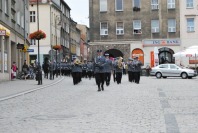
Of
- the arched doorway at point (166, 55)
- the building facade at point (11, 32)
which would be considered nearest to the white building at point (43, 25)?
the arched doorway at point (166, 55)

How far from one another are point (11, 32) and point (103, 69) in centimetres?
1891

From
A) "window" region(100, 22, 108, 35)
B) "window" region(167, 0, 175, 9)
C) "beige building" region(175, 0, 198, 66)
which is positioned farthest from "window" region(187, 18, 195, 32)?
"window" region(100, 22, 108, 35)

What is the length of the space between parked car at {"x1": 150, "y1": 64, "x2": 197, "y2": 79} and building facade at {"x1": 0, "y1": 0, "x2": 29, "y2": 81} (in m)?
12.9

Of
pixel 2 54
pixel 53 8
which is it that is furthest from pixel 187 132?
pixel 53 8

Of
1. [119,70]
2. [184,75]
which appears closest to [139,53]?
[184,75]

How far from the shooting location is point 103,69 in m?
22.2

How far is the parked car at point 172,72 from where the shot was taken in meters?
45.3

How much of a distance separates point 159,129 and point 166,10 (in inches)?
2200

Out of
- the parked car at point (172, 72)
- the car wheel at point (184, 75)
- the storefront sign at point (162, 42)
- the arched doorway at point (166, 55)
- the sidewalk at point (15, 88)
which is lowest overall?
the sidewalk at point (15, 88)

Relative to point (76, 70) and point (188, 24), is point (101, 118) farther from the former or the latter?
point (188, 24)

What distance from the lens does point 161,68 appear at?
4678 cm

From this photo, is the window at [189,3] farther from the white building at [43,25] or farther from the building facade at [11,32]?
the white building at [43,25]

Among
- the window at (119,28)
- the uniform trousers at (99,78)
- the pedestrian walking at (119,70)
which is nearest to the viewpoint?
the uniform trousers at (99,78)

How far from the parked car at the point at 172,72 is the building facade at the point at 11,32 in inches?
508
